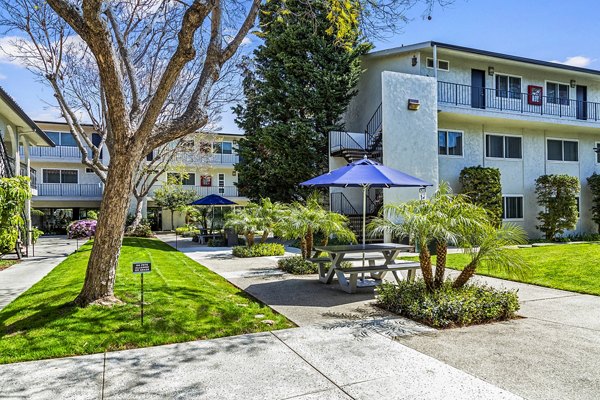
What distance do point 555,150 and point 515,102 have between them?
12.3 feet

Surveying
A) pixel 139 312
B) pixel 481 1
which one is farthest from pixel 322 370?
pixel 481 1

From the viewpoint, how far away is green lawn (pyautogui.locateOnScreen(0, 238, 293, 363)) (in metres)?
5.38

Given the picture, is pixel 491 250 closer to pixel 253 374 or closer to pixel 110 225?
pixel 253 374

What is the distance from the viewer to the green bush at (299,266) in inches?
442

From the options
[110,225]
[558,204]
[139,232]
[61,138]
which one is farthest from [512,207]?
[61,138]

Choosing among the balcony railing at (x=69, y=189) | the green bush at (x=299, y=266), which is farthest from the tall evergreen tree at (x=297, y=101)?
the balcony railing at (x=69, y=189)

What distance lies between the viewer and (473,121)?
20.8m

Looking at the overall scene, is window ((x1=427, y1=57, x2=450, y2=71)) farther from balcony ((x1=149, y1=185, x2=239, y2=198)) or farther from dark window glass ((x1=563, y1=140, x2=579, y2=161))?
balcony ((x1=149, y1=185, x2=239, y2=198))

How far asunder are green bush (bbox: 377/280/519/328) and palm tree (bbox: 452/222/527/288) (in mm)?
418

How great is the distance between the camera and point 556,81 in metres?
23.2

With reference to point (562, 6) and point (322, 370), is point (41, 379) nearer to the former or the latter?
point (322, 370)

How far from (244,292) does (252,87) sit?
18.0 m

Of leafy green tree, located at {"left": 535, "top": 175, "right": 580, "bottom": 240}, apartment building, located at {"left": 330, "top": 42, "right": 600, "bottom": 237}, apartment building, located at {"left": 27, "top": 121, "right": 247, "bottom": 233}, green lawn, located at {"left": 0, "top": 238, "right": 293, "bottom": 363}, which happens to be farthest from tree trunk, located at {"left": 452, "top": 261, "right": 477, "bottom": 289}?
apartment building, located at {"left": 27, "top": 121, "right": 247, "bottom": 233}

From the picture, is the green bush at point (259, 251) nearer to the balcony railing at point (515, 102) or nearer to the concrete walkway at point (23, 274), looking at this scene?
the concrete walkway at point (23, 274)
